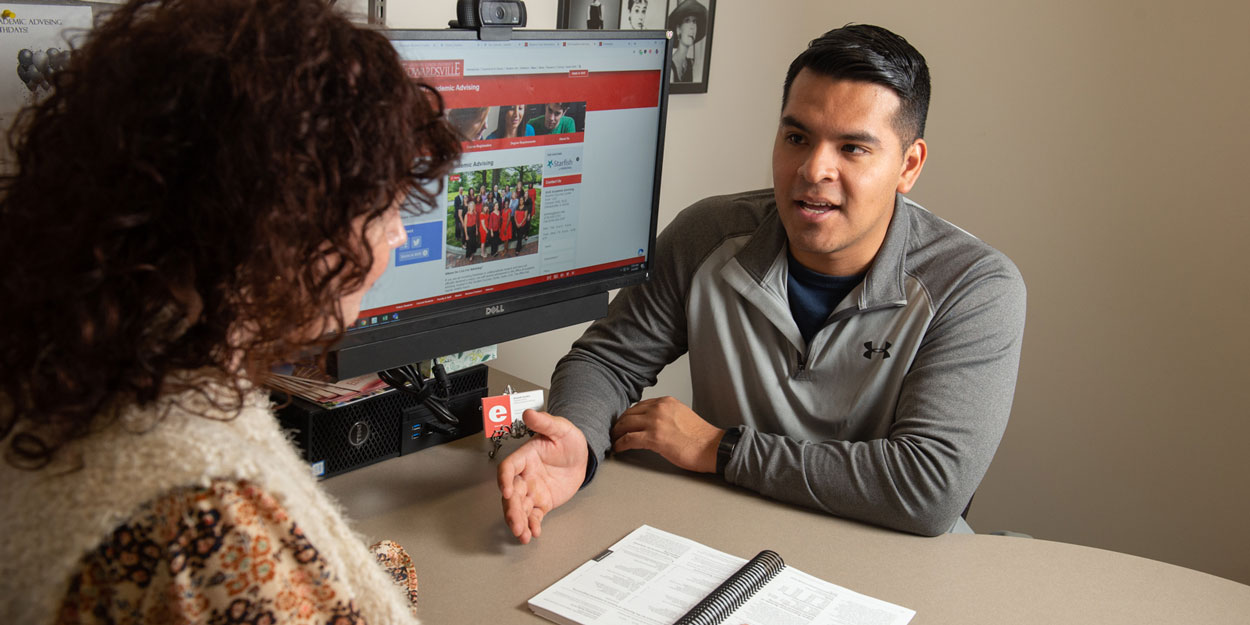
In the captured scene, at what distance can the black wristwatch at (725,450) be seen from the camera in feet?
4.59

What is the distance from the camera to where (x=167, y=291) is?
2.15ft

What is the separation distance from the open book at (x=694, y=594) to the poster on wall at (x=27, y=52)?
78 centimetres

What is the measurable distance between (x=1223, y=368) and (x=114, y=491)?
2.37m

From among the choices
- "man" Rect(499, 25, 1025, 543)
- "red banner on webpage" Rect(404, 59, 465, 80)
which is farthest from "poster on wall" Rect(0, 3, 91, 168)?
"man" Rect(499, 25, 1025, 543)

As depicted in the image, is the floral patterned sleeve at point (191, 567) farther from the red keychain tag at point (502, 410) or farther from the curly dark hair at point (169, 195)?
the red keychain tag at point (502, 410)

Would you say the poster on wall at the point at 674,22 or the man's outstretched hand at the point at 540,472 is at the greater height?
the poster on wall at the point at 674,22

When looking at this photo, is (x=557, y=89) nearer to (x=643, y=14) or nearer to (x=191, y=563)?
(x=191, y=563)

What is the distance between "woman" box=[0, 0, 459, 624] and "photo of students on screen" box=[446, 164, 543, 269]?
0.56m

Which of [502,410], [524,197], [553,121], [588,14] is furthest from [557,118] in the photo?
[588,14]

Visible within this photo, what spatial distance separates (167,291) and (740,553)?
77cm

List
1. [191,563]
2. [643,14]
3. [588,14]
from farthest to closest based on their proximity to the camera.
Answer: [643,14]
[588,14]
[191,563]

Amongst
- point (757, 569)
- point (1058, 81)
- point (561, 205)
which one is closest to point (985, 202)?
point (1058, 81)

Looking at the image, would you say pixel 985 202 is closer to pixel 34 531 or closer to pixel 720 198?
pixel 720 198

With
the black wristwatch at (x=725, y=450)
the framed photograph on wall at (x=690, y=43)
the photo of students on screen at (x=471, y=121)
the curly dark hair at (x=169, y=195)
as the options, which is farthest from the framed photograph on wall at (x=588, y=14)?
the curly dark hair at (x=169, y=195)
